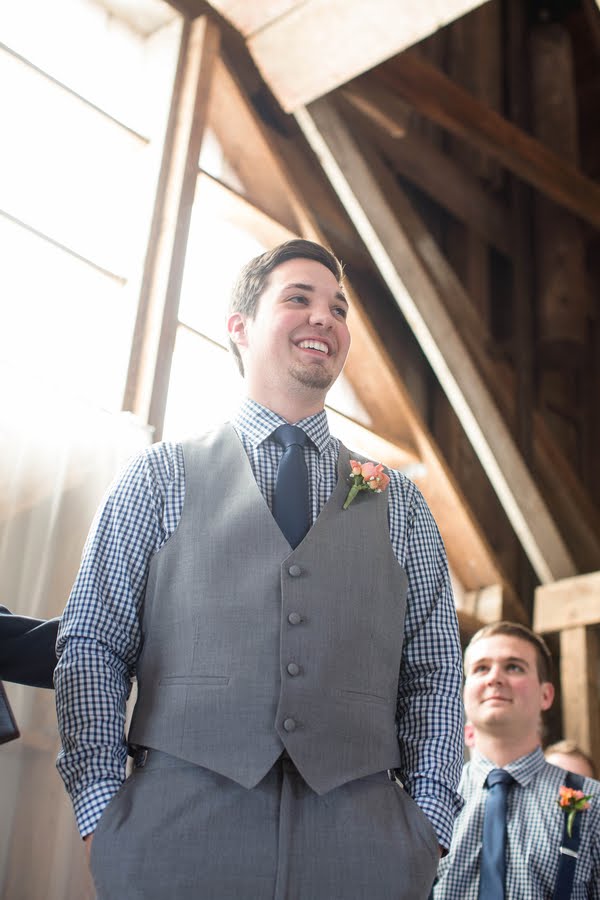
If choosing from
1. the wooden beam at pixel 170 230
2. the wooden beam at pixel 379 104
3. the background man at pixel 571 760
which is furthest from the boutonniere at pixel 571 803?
the wooden beam at pixel 379 104

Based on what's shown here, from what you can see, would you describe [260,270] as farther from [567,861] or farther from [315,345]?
[567,861]

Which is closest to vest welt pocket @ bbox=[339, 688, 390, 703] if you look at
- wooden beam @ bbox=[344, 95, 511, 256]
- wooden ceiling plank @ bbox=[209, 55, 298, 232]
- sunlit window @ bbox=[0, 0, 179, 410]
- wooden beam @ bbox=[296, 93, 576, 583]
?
sunlit window @ bbox=[0, 0, 179, 410]

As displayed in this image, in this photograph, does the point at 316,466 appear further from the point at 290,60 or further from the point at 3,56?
the point at 290,60

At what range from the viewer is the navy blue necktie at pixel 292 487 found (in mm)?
1705

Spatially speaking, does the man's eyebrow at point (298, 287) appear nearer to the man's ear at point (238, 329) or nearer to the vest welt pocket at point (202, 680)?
the man's ear at point (238, 329)

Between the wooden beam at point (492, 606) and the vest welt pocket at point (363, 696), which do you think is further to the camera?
the wooden beam at point (492, 606)

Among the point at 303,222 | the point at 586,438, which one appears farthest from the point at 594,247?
the point at 303,222

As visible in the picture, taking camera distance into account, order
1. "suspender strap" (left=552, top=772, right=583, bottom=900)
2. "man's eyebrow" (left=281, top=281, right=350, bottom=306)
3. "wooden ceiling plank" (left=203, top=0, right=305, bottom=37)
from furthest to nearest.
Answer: "wooden ceiling plank" (left=203, top=0, right=305, bottom=37) < "suspender strap" (left=552, top=772, right=583, bottom=900) < "man's eyebrow" (left=281, top=281, right=350, bottom=306)

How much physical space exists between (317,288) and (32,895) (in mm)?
1868

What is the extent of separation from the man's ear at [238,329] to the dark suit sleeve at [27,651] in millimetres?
663

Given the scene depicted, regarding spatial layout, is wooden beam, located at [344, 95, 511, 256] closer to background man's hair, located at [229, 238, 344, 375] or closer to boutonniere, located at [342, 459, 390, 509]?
background man's hair, located at [229, 238, 344, 375]

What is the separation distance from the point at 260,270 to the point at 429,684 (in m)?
0.89

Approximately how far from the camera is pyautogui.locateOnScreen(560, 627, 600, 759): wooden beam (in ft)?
15.2

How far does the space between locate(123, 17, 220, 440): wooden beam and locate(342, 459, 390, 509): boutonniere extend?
6.41ft
